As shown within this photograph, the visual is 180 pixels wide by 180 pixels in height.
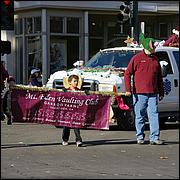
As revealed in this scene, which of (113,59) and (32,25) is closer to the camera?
(113,59)

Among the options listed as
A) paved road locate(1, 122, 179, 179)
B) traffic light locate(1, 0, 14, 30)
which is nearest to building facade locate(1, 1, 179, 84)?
paved road locate(1, 122, 179, 179)

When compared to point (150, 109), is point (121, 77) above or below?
above

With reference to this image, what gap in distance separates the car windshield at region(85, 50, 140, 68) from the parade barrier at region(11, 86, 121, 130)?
115 inches

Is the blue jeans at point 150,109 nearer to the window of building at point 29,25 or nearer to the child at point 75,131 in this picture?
the child at point 75,131

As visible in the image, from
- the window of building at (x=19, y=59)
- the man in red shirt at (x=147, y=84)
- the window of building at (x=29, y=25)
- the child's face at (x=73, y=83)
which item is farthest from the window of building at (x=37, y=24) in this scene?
the man in red shirt at (x=147, y=84)

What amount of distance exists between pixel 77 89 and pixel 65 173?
145 inches

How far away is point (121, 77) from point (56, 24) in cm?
1356

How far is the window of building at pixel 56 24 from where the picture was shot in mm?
27188

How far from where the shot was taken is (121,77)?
561 inches

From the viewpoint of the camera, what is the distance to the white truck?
14172mm

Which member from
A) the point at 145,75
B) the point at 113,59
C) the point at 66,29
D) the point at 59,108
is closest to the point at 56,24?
the point at 66,29

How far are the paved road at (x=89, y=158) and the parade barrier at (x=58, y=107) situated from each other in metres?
0.46

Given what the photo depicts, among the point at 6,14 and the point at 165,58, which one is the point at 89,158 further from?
the point at 165,58

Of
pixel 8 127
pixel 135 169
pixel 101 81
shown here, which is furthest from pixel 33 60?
pixel 135 169
